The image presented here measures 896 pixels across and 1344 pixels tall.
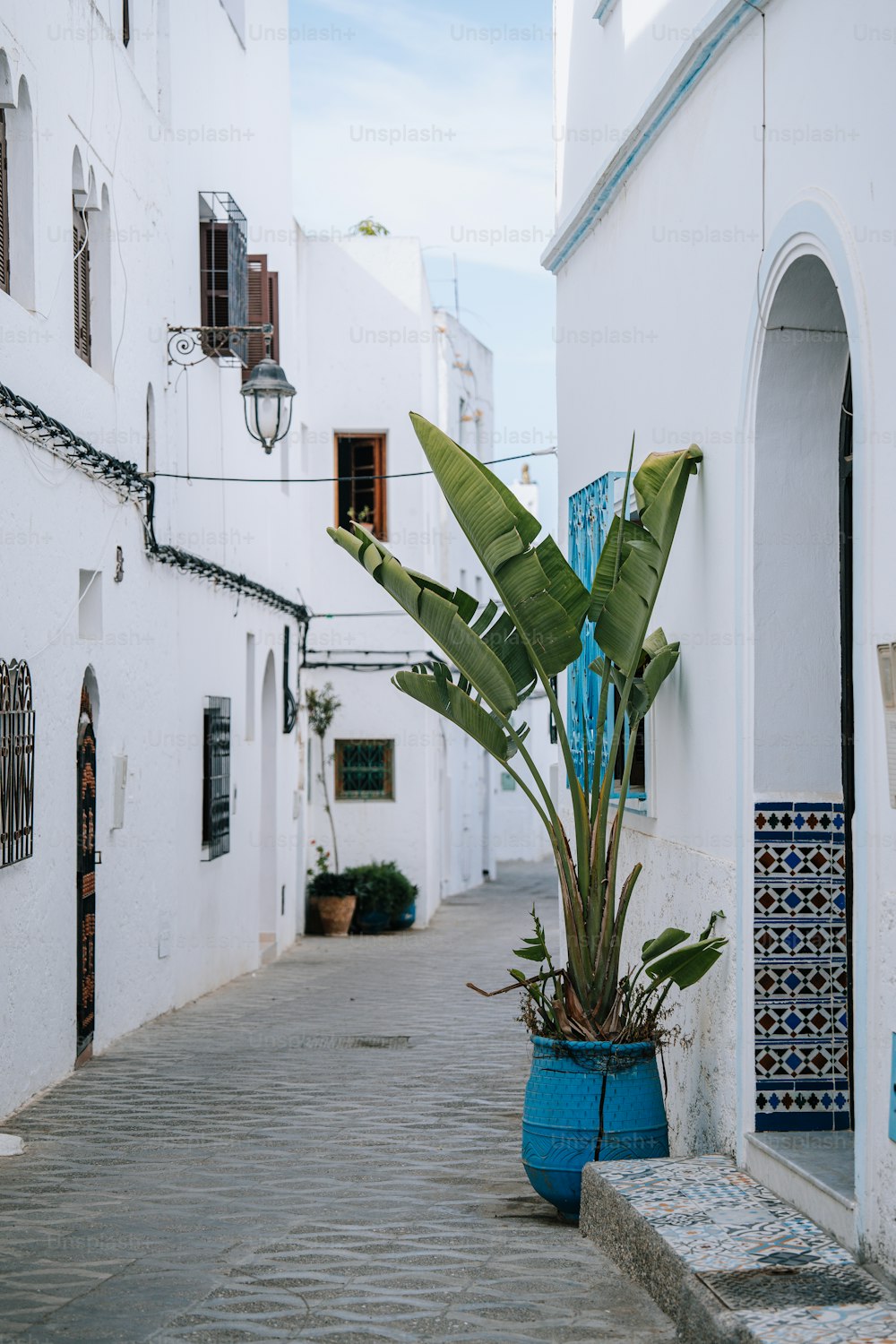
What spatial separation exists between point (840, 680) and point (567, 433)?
4.36 m

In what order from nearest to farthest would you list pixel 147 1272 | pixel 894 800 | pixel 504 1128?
pixel 894 800
pixel 147 1272
pixel 504 1128

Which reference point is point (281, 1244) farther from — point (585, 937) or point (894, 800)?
point (894, 800)

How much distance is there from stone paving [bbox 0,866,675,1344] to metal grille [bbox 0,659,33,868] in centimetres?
137

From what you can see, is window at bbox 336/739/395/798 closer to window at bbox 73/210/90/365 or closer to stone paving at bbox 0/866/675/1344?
stone paving at bbox 0/866/675/1344

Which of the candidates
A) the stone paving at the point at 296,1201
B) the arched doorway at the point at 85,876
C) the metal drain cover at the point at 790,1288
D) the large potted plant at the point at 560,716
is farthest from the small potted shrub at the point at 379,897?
the metal drain cover at the point at 790,1288

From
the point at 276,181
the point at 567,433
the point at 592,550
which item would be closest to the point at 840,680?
the point at 592,550

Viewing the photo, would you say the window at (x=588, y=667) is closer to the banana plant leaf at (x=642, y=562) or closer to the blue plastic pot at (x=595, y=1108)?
the banana plant leaf at (x=642, y=562)

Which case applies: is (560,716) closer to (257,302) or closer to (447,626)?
(447,626)

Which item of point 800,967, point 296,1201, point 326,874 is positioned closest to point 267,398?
point 296,1201

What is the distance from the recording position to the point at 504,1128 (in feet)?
26.6

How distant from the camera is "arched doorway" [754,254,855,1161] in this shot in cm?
566

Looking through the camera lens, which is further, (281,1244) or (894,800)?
(281,1244)

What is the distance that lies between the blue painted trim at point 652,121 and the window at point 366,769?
489 inches

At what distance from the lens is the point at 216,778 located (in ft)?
47.1
